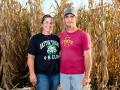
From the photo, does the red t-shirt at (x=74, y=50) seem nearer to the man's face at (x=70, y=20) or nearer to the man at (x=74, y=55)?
the man at (x=74, y=55)

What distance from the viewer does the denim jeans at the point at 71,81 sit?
539 centimetres

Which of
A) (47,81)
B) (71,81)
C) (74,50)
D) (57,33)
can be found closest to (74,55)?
(74,50)

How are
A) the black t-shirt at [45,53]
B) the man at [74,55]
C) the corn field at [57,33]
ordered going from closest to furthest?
the man at [74,55] → the black t-shirt at [45,53] → the corn field at [57,33]

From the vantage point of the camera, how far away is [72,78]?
5426 mm

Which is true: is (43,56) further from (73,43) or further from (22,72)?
(22,72)

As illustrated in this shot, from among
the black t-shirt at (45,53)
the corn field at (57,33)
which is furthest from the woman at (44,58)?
the corn field at (57,33)

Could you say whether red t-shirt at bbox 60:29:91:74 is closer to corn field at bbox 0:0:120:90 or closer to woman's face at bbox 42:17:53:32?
woman's face at bbox 42:17:53:32

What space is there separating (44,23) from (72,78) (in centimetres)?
79

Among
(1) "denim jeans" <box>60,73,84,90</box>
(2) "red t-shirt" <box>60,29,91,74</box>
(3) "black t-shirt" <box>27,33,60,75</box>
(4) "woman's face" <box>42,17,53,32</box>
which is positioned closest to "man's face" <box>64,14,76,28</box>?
(2) "red t-shirt" <box>60,29,91,74</box>

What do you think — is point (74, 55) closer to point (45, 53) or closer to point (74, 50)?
point (74, 50)

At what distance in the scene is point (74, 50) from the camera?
537 centimetres

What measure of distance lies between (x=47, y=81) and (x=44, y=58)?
0.99ft

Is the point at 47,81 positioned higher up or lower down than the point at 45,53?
lower down

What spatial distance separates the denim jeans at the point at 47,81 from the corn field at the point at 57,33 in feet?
7.12
